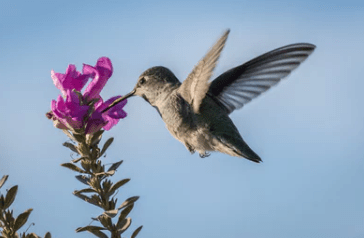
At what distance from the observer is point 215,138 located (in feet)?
15.3

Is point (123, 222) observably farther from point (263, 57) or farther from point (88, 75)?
point (263, 57)

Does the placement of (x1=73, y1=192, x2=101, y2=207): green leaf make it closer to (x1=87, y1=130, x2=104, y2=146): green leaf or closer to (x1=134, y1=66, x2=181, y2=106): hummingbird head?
(x1=87, y1=130, x2=104, y2=146): green leaf

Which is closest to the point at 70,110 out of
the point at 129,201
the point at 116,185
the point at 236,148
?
the point at 116,185

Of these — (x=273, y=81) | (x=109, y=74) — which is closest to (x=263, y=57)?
(x=273, y=81)

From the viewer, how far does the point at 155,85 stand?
5.04m

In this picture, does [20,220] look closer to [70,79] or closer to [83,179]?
[83,179]

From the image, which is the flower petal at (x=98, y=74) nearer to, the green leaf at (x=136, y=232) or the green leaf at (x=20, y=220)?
the green leaf at (x=20, y=220)

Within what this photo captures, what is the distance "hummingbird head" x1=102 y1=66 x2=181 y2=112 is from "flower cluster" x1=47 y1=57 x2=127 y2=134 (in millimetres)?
1258

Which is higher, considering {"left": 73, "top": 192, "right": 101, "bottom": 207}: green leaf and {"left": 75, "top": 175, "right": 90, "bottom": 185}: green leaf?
{"left": 75, "top": 175, "right": 90, "bottom": 185}: green leaf

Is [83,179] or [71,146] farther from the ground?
[71,146]

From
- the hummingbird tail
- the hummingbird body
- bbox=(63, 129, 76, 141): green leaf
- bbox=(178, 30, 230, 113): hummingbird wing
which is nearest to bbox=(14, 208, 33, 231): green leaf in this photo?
bbox=(63, 129, 76, 141): green leaf

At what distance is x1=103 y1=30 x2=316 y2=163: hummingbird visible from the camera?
453 cm

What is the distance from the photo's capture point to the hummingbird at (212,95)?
14.9 feet

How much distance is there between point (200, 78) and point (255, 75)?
914 mm
